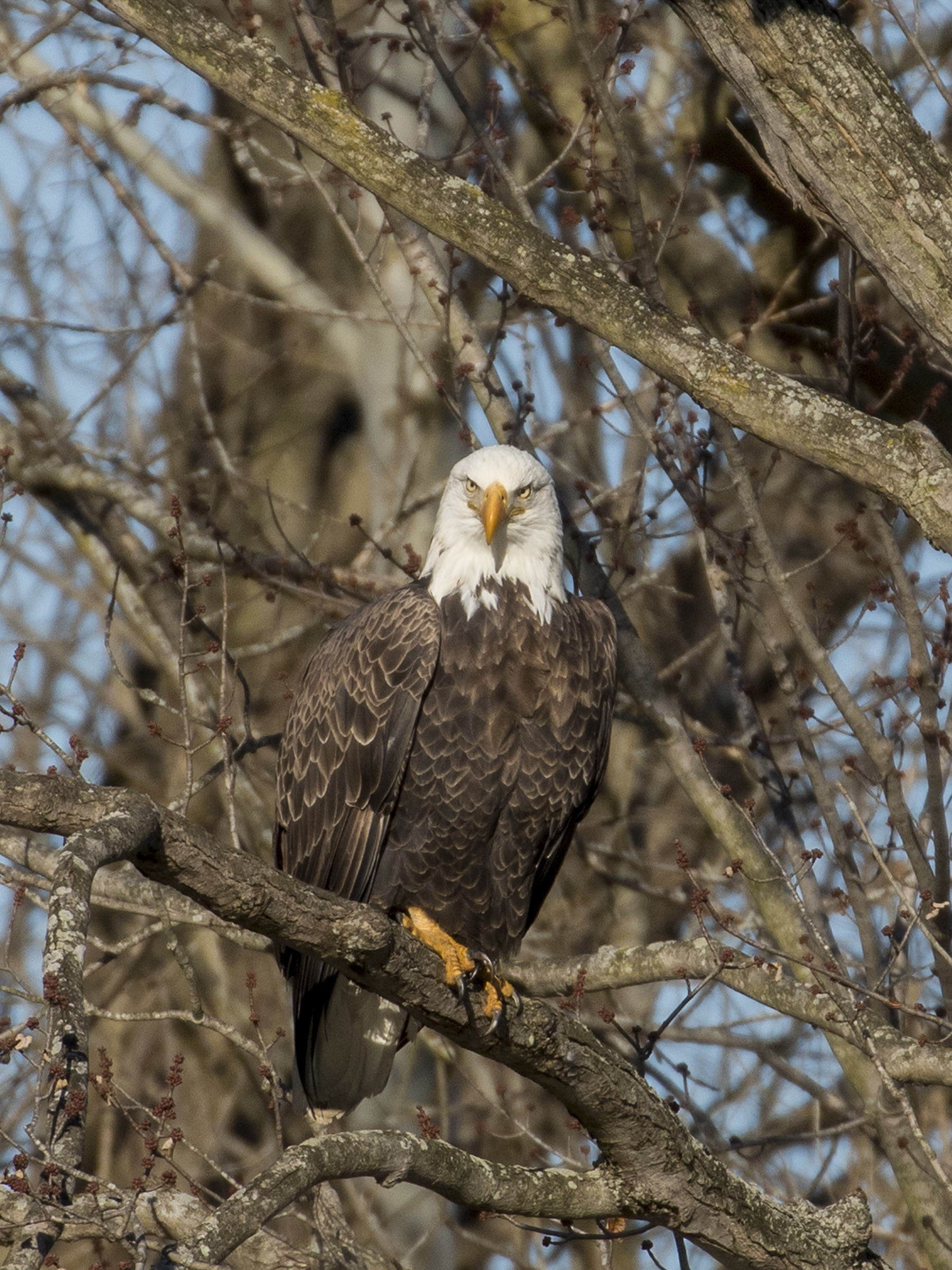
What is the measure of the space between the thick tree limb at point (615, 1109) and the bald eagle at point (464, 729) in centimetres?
81

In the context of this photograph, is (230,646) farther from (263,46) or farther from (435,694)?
(263,46)

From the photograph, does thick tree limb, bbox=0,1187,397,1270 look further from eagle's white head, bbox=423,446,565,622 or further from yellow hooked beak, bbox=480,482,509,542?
yellow hooked beak, bbox=480,482,509,542

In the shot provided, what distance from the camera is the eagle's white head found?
4.68m

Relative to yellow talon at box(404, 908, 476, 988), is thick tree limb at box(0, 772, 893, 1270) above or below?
below

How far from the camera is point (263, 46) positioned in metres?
4.10

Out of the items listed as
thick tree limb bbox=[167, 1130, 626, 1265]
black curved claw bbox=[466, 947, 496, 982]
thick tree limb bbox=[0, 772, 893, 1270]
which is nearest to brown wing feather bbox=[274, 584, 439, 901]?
black curved claw bbox=[466, 947, 496, 982]

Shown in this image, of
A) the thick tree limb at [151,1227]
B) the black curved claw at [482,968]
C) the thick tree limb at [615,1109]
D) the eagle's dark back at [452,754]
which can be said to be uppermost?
the eagle's dark back at [452,754]

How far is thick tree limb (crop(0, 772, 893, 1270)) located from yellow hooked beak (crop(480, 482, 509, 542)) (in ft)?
4.86

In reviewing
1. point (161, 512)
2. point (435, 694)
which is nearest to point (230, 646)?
point (161, 512)

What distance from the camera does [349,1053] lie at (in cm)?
529

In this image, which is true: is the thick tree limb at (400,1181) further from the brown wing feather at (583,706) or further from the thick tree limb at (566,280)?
the thick tree limb at (566,280)

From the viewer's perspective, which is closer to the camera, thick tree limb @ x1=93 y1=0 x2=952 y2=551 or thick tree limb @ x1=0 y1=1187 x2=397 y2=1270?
thick tree limb @ x1=0 y1=1187 x2=397 y2=1270

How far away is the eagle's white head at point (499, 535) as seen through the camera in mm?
4680

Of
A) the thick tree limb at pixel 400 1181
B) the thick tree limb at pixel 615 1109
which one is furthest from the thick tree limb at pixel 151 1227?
the thick tree limb at pixel 615 1109
